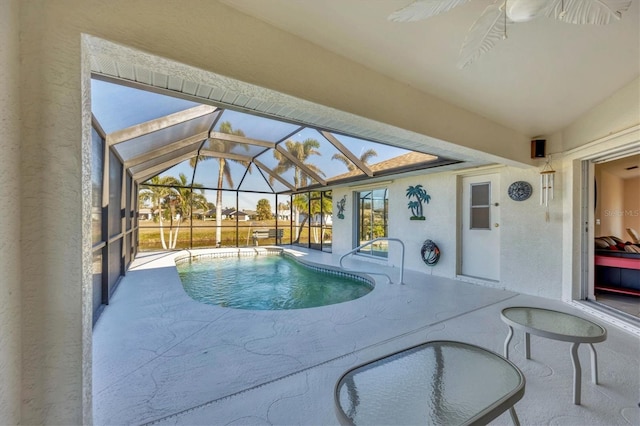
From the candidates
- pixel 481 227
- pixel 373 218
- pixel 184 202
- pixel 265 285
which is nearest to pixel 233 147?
A: pixel 265 285

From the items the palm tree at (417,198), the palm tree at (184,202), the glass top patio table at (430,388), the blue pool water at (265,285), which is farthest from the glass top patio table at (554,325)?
the palm tree at (184,202)

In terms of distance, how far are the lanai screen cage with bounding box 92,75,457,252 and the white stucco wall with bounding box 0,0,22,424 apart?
4.07ft

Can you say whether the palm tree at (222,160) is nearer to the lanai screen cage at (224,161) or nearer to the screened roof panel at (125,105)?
the lanai screen cage at (224,161)

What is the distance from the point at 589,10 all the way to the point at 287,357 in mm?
3425

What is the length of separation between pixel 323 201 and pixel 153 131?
8121 mm

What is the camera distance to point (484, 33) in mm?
1732

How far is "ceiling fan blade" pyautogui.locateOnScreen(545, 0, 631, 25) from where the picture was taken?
146 cm

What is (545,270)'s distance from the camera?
15.6 ft

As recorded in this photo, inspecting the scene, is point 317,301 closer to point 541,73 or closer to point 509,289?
point 509,289

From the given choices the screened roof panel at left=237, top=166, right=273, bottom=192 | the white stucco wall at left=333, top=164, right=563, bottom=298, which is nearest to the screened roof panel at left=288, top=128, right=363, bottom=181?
the white stucco wall at left=333, top=164, right=563, bottom=298

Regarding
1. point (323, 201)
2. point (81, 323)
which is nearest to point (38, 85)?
point (81, 323)

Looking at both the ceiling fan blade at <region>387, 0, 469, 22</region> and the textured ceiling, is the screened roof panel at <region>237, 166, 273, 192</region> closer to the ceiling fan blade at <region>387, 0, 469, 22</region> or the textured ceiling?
the textured ceiling

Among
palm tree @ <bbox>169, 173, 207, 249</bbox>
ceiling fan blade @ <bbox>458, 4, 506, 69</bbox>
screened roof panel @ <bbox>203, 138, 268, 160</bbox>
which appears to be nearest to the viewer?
ceiling fan blade @ <bbox>458, 4, 506, 69</bbox>

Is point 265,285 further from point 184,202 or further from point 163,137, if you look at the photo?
point 184,202
